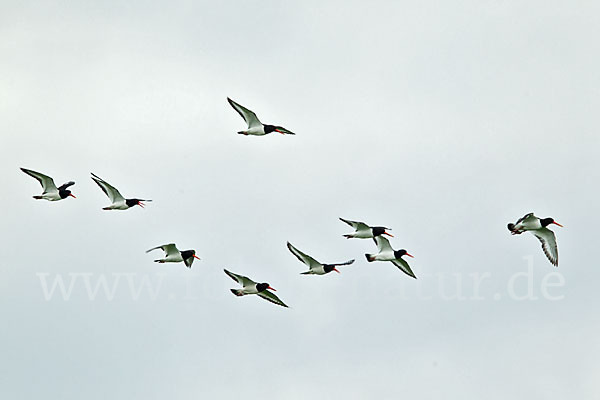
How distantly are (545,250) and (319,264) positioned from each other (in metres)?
7.47

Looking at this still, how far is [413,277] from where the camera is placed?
169 feet

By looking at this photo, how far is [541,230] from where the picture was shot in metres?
48.0

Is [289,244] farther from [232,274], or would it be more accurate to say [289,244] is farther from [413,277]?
[413,277]

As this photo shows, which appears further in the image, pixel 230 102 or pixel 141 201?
pixel 141 201

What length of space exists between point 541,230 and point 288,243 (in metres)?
8.29

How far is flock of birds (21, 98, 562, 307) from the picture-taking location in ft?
155

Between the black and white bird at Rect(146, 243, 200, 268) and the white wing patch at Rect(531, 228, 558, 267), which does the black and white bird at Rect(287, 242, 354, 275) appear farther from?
the white wing patch at Rect(531, 228, 558, 267)

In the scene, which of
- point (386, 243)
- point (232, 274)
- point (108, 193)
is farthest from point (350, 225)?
point (108, 193)

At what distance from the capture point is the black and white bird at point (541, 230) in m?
47.1

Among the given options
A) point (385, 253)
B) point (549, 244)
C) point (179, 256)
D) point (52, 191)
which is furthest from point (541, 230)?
point (52, 191)

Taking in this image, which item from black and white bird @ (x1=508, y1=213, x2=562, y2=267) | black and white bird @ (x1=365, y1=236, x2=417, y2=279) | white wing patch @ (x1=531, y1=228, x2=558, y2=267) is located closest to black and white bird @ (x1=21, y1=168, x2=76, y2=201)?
black and white bird @ (x1=365, y1=236, x2=417, y2=279)

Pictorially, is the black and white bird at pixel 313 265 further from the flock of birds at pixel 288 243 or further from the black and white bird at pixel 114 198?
the black and white bird at pixel 114 198

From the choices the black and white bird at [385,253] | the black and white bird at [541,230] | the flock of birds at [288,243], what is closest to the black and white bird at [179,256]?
the flock of birds at [288,243]

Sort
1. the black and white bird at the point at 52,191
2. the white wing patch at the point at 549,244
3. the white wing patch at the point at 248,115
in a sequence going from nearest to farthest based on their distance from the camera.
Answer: the white wing patch at the point at 248,115 → the white wing patch at the point at 549,244 → the black and white bird at the point at 52,191
